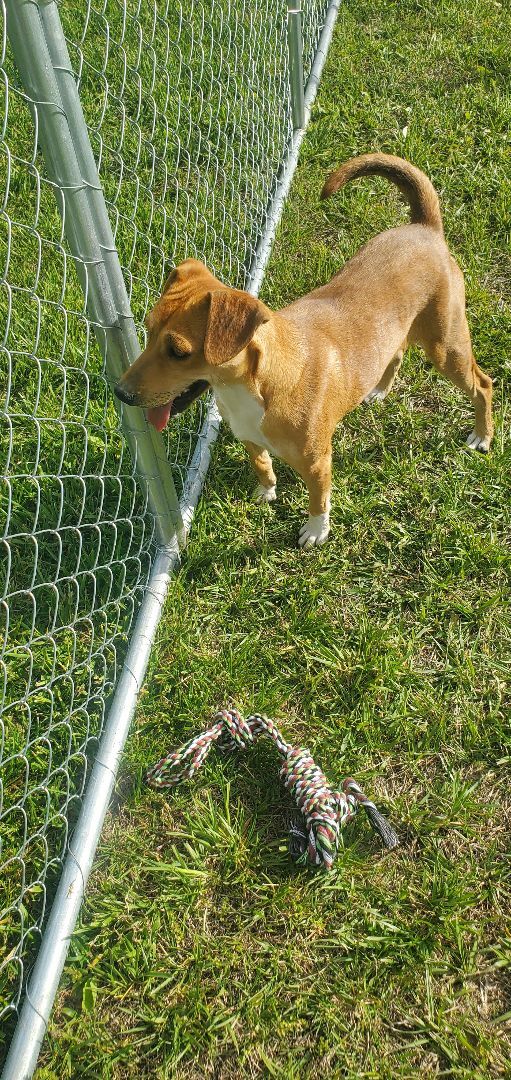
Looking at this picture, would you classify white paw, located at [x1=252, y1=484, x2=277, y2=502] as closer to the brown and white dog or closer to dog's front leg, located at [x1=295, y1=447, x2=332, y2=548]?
the brown and white dog

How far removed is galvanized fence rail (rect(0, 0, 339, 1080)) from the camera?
2.20 metres

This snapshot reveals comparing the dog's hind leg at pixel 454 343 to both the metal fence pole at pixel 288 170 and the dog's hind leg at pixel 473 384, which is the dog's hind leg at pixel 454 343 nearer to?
the dog's hind leg at pixel 473 384

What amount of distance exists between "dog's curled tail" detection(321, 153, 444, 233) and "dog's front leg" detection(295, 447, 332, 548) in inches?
46.1

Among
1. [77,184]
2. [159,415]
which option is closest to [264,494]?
[159,415]

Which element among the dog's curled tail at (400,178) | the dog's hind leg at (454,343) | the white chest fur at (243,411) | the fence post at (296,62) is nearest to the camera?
the white chest fur at (243,411)

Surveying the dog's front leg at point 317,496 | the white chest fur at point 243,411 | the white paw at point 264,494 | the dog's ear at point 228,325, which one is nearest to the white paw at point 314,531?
the dog's front leg at point 317,496

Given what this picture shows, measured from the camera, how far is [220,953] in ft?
8.23

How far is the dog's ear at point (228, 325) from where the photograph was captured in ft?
7.90

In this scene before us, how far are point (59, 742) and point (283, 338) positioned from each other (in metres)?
1.79

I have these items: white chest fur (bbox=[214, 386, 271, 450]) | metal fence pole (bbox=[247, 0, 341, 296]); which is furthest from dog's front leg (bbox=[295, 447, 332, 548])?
metal fence pole (bbox=[247, 0, 341, 296])

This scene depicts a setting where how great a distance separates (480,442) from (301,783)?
1.98 m

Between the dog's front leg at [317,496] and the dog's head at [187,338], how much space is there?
651 mm

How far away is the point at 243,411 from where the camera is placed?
9.69 ft

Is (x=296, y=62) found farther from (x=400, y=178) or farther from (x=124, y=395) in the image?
(x=124, y=395)
